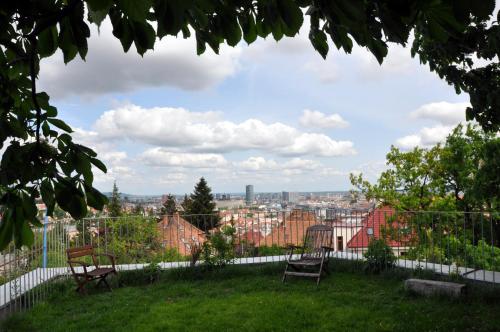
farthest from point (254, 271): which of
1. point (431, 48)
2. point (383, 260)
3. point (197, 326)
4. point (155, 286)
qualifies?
point (431, 48)

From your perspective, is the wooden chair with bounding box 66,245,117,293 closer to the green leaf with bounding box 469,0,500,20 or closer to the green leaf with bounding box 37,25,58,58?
the green leaf with bounding box 37,25,58,58

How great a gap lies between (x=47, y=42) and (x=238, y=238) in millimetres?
8449

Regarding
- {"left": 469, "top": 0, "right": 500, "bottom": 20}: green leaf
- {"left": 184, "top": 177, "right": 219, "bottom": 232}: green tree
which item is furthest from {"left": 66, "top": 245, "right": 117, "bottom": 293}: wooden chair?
{"left": 184, "top": 177, "right": 219, "bottom": 232}: green tree

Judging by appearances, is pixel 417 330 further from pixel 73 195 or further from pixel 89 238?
pixel 89 238

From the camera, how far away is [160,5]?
95 centimetres

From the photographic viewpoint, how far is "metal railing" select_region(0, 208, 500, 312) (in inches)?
317

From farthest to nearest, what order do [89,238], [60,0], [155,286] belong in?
1. [89,238]
2. [155,286]
3. [60,0]

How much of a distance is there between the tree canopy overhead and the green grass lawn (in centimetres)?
443

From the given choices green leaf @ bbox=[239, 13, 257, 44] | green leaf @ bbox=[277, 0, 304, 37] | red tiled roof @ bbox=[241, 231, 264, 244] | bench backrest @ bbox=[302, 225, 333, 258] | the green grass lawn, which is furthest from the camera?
red tiled roof @ bbox=[241, 231, 264, 244]

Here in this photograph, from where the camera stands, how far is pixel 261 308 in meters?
6.17

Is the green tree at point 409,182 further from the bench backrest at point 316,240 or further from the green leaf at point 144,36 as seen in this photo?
the green leaf at point 144,36

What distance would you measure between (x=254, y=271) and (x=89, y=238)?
3.72 m

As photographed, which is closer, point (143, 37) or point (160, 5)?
point (160, 5)

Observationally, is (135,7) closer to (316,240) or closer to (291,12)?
(291,12)
